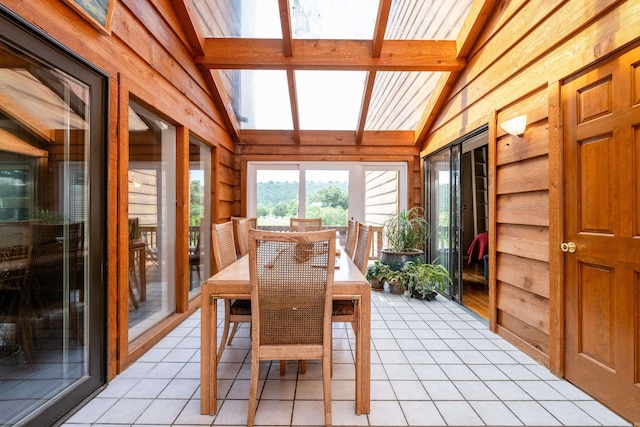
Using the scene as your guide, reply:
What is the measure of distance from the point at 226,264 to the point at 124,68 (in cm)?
150

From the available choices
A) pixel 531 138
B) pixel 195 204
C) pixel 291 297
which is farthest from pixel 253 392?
pixel 531 138

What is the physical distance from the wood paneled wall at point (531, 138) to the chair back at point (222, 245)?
228cm

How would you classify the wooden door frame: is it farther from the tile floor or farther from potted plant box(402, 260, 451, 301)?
potted plant box(402, 260, 451, 301)

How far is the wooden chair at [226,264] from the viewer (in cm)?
194

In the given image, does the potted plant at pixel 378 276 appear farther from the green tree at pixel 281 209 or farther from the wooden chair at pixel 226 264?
the wooden chair at pixel 226 264

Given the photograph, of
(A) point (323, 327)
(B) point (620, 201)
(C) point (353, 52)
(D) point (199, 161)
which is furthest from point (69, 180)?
(B) point (620, 201)

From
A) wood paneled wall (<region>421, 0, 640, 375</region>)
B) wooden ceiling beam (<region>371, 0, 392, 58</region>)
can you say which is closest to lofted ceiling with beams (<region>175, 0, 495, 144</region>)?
wooden ceiling beam (<region>371, 0, 392, 58</region>)

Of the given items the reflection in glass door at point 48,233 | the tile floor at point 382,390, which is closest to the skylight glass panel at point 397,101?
the tile floor at point 382,390

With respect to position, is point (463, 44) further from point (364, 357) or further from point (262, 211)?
point (262, 211)

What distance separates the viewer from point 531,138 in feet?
7.37

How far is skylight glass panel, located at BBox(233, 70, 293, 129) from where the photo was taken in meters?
3.67

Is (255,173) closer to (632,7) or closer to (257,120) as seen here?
(257,120)

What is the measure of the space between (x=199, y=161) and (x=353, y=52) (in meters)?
2.10

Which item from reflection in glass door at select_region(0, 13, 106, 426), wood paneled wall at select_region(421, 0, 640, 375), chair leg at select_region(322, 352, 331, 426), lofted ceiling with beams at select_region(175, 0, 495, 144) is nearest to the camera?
reflection in glass door at select_region(0, 13, 106, 426)
